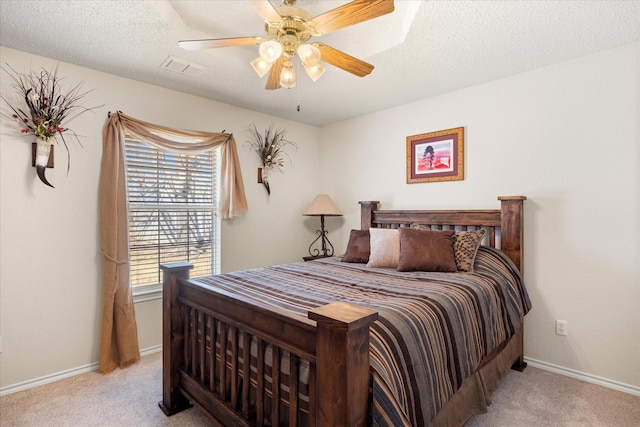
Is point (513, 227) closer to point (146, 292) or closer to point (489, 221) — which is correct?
point (489, 221)

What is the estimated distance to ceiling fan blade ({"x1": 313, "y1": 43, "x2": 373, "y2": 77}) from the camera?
1.77 metres

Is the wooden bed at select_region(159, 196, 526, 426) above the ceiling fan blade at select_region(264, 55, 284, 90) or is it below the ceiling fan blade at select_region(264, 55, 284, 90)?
below

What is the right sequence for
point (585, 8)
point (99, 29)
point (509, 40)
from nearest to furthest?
point (585, 8)
point (99, 29)
point (509, 40)

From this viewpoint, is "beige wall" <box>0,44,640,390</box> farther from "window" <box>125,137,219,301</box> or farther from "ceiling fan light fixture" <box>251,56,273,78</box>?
"ceiling fan light fixture" <box>251,56,273,78</box>

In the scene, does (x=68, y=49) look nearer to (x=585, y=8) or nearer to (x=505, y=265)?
(x=585, y=8)

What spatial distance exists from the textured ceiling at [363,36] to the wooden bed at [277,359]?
113cm

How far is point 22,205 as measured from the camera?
7.67 feet

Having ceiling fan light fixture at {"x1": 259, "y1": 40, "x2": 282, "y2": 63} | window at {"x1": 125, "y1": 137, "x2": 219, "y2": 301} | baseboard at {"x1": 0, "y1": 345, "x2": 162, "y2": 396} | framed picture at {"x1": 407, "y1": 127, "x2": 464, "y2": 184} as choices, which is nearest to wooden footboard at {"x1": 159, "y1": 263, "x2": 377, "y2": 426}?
baseboard at {"x1": 0, "y1": 345, "x2": 162, "y2": 396}

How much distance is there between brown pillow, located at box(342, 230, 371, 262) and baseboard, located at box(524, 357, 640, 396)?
1.56 metres

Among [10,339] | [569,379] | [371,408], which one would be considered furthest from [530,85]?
[10,339]

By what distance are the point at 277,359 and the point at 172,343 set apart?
1.02 meters

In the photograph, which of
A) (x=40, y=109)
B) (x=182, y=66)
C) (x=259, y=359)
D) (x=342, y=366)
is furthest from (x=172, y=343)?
(x=182, y=66)

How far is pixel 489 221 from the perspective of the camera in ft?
9.16

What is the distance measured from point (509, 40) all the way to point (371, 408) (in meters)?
2.41
